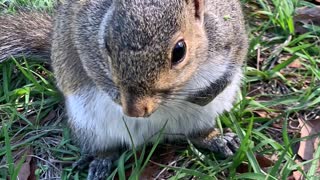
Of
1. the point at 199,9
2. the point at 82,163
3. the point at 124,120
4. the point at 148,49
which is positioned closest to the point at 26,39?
the point at 82,163

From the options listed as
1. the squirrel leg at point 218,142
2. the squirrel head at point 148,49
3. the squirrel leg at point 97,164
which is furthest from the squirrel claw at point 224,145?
the squirrel head at point 148,49

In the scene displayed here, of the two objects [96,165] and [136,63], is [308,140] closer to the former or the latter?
[96,165]

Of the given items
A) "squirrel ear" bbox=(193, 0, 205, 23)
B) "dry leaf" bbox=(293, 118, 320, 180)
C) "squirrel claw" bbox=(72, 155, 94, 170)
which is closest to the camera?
"squirrel ear" bbox=(193, 0, 205, 23)

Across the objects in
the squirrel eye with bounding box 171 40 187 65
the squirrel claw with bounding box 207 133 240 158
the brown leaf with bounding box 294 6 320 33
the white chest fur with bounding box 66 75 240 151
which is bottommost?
the squirrel claw with bounding box 207 133 240 158

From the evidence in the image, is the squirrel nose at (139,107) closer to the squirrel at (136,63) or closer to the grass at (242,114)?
the squirrel at (136,63)

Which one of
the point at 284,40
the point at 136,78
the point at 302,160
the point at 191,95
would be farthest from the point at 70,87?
the point at 284,40

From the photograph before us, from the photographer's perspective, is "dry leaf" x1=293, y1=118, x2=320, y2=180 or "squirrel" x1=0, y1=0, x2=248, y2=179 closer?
"squirrel" x1=0, y1=0, x2=248, y2=179

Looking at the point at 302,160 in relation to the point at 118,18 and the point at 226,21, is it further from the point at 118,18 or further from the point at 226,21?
the point at 118,18

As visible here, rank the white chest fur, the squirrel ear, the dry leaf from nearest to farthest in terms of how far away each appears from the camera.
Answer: the squirrel ear, the white chest fur, the dry leaf

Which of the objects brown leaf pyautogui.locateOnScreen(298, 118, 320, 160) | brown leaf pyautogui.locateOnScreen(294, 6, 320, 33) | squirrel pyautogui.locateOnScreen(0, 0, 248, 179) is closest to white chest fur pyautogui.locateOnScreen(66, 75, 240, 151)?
squirrel pyautogui.locateOnScreen(0, 0, 248, 179)

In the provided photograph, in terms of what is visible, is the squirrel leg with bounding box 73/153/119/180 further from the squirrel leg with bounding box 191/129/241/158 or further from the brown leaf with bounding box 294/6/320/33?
the brown leaf with bounding box 294/6/320/33
